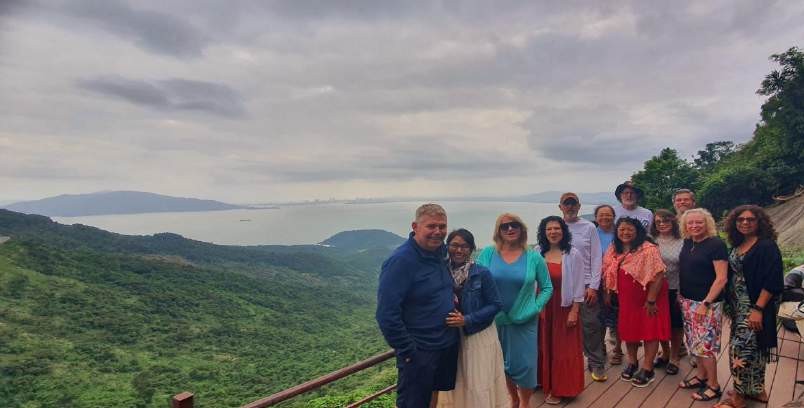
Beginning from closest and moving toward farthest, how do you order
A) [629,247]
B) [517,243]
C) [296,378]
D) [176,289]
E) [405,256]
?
[405,256] → [517,243] → [629,247] → [296,378] → [176,289]

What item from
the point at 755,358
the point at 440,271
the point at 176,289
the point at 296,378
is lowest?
the point at 296,378

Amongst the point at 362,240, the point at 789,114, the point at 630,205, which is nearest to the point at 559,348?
the point at 630,205

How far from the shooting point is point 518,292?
102 inches

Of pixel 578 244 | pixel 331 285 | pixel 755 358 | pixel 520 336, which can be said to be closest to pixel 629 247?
pixel 578 244

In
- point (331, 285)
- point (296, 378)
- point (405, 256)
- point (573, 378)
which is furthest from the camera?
point (331, 285)

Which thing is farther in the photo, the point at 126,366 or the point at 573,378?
the point at 126,366

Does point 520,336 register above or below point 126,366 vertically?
above

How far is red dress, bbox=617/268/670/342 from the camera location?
312cm

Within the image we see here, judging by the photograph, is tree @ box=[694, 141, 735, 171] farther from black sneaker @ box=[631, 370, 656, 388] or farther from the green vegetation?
black sneaker @ box=[631, 370, 656, 388]

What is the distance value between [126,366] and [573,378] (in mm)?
43489

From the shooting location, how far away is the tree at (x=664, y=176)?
21.9 m

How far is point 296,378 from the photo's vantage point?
111 feet

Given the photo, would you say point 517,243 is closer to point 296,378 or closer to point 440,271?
point 440,271

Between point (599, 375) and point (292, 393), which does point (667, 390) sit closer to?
point (599, 375)
